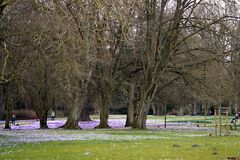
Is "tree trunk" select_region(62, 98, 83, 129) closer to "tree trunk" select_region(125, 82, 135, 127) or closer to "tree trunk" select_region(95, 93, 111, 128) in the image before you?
"tree trunk" select_region(95, 93, 111, 128)

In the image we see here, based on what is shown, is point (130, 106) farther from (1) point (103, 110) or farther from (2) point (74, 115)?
(2) point (74, 115)

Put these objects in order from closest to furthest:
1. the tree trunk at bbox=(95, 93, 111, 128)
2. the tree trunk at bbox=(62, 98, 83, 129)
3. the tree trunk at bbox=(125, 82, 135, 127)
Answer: the tree trunk at bbox=(62, 98, 83, 129), the tree trunk at bbox=(95, 93, 111, 128), the tree trunk at bbox=(125, 82, 135, 127)

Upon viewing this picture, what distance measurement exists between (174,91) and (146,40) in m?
12.7

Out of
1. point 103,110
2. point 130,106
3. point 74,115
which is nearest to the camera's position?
point 74,115

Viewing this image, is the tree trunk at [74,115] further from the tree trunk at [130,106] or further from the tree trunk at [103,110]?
the tree trunk at [130,106]

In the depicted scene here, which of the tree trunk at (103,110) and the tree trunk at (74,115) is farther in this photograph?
the tree trunk at (103,110)

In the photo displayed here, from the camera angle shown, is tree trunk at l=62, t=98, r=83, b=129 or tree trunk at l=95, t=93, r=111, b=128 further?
tree trunk at l=95, t=93, r=111, b=128

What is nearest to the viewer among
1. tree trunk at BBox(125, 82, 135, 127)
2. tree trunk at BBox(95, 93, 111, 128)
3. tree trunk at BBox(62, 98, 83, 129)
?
tree trunk at BBox(62, 98, 83, 129)

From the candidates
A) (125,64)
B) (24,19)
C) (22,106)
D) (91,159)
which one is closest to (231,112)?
(22,106)

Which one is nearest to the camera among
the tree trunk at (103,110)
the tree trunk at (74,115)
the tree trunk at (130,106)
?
the tree trunk at (74,115)

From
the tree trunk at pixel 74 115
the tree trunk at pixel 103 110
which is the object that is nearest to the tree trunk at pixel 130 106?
the tree trunk at pixel 103 110

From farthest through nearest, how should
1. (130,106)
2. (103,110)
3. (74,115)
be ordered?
(130,106) → (103,110) → (74,115)

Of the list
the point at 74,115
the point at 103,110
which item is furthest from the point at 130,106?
the point at 74,115

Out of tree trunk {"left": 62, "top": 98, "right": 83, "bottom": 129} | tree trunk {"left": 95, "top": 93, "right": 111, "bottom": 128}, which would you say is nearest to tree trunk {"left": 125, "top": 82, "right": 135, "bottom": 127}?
tree trunk {"left": 95, "top": 93, "right": 111, "bottom": 128}
